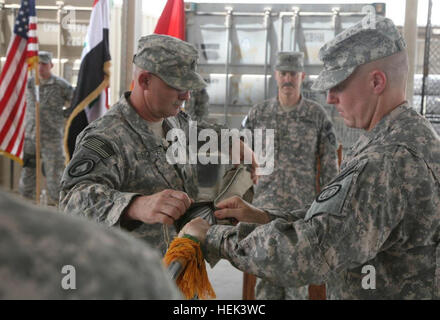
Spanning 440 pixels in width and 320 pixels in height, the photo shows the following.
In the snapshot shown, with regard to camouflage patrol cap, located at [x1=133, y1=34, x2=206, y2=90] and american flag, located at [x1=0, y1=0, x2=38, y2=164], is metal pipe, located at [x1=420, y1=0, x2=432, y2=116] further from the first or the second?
american flag, located at [x1=0, y1=0, x2=38, y2=164]

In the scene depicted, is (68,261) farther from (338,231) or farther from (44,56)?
(44,56)

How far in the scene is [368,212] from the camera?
1444mm

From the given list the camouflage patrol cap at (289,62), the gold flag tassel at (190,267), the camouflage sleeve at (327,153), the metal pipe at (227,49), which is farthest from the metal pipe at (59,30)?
the gold flag tassel at (190,267)

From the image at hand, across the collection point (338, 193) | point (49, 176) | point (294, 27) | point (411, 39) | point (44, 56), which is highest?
point (294, 27)

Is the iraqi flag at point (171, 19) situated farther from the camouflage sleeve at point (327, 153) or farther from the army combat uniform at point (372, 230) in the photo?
the army combat uniform at point (372, 230)

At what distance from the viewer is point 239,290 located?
4914 mm

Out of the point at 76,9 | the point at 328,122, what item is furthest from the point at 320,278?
the point at 76,9

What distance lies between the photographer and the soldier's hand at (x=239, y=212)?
189 cm

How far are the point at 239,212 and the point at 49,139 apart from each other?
6.28 metres

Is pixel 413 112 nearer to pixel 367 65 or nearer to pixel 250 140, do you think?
pixel 367 65

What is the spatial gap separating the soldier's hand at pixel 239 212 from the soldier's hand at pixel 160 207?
0.23 m

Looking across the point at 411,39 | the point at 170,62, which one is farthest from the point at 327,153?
the point at 170,62

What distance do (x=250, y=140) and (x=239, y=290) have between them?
1449mm
